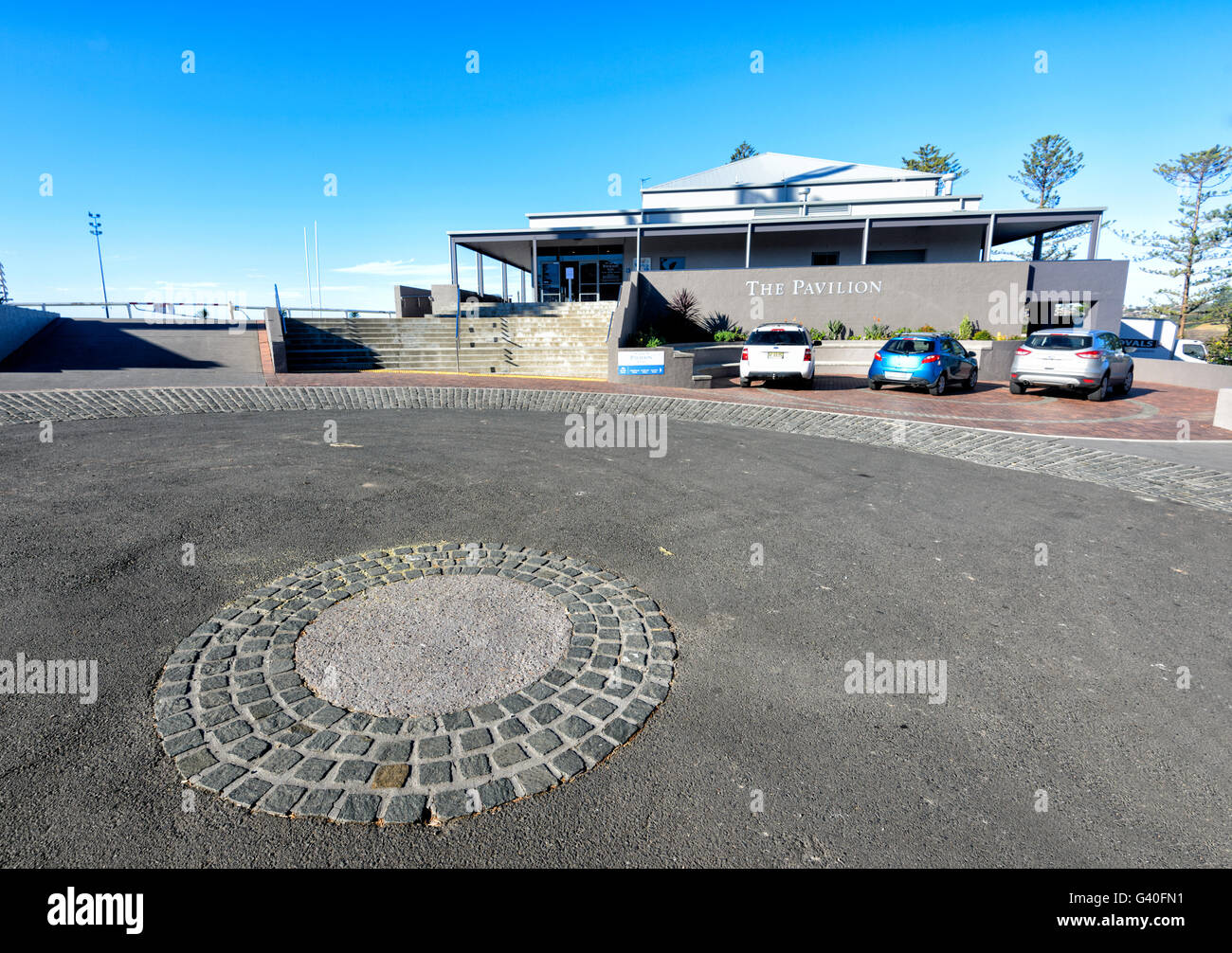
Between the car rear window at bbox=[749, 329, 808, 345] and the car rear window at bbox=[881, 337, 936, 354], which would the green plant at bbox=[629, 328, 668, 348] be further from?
the car rear window at bbox=[881, 337, 936, 354]

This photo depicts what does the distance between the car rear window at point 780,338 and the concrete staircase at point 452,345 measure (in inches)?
191

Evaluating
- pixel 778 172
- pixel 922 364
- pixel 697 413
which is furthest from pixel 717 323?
pixel 778 172

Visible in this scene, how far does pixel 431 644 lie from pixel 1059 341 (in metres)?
18.2

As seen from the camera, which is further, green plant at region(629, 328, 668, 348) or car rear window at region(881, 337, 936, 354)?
green plant at region(629, 328, 668, 348)

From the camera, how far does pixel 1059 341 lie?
653 inches

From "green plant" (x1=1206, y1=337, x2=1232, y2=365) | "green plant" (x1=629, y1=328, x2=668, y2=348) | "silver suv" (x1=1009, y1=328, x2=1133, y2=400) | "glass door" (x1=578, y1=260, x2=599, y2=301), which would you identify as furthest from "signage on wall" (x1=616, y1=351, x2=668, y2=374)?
"green plant" (x1=1206, y1=337, x2=1232, y2=365)

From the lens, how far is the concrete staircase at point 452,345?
2069 cm

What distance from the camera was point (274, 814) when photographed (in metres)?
2.73

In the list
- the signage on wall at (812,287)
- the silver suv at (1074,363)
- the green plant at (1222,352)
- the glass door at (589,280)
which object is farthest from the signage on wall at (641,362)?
the green plant at (1222,352)

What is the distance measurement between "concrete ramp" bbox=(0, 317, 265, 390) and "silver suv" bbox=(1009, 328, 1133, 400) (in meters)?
19.5

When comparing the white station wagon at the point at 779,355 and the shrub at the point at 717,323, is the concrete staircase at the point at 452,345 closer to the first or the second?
the white station wagon at the point at 779,355

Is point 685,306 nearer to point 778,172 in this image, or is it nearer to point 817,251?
point 817,251

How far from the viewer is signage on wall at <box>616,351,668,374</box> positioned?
18.3 meters
